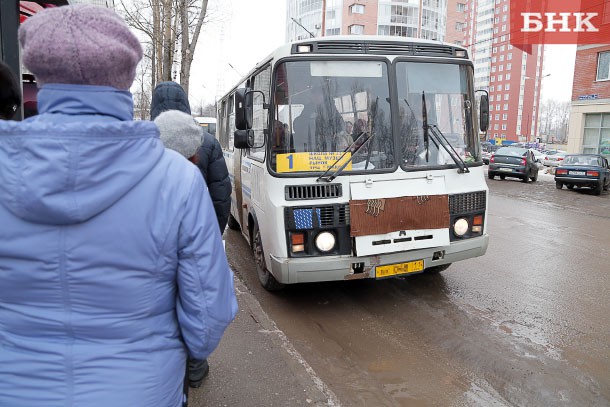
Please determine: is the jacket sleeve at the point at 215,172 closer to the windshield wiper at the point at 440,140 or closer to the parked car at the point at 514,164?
the windshield wiper at the point at 440,140

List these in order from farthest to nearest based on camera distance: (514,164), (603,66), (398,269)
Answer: (603,66), (514,164), (398,269)

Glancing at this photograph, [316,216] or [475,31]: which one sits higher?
[475,31]

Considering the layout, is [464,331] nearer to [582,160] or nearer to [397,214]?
[397,214]

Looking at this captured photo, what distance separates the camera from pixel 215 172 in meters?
3.96

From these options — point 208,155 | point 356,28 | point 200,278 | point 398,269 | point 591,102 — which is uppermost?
point 356,28

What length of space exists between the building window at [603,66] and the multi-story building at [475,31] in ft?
156

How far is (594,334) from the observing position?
477cm

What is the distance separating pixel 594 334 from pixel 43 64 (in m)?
5.19

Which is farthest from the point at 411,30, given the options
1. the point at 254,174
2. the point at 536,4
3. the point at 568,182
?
the point at 254,174

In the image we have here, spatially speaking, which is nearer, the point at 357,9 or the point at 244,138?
the point at 244,138

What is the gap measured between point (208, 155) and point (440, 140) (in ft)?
8.55

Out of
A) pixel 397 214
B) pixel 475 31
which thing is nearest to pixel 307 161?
pixel 397 214

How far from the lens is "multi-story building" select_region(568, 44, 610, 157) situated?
29469 millimetres

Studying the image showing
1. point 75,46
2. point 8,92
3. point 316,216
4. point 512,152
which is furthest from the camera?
point 512,152
